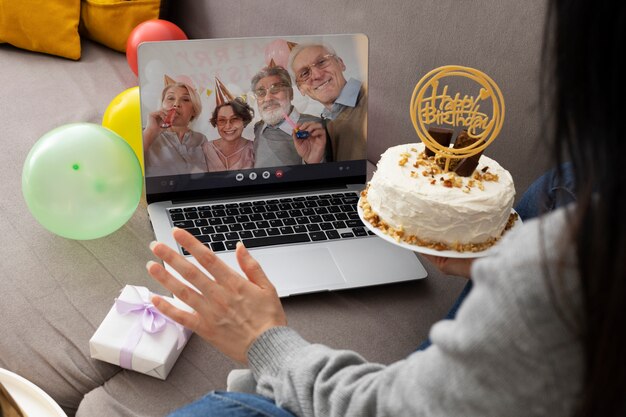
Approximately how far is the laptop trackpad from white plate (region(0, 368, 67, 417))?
0.43 meters

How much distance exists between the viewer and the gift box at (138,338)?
3.61 feet

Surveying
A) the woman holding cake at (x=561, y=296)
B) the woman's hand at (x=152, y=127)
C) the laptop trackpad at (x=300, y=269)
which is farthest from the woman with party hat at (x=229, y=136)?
the woman holding cake at (x=561, y=296)

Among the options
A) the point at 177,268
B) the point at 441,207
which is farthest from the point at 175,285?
the point at 441,207

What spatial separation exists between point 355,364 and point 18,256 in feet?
2.56

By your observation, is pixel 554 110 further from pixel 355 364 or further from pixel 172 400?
pixel 172 400

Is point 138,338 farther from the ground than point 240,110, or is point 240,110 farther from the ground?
point 240,110

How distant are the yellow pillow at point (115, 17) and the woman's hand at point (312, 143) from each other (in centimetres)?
99

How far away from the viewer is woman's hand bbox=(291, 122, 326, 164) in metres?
1.57

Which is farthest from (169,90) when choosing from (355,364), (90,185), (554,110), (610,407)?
(610,407)

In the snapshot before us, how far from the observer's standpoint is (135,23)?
7.43ft

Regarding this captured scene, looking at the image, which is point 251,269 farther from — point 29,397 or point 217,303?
point 29,397

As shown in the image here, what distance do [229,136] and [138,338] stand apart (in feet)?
1.83

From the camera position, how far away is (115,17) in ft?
7.34

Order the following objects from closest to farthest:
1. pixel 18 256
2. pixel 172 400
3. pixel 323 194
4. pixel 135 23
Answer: pixel 172 400 → pixel 18 256 → pixel 323 194 → pixel 135 23
